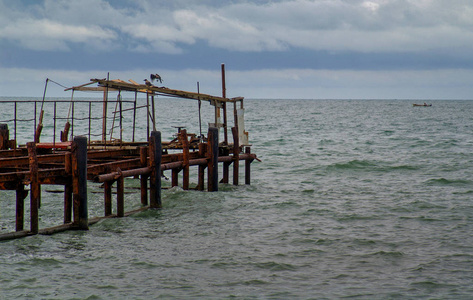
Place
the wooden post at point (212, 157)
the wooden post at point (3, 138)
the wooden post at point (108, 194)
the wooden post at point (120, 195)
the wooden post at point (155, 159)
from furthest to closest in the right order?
the wooden post at point (212, 157), the wooden post at point (3, 138), the wooden post at point (155, 159), the wooden post at point (120, 195), the wooden post at point (108, 194)

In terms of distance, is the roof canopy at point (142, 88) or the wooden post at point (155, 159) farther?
the roof canopy at point (142, 88)

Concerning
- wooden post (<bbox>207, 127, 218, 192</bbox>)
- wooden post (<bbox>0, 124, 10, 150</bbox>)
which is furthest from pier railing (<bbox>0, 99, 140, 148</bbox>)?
wooden post (<bbox>207, 127, 218, 192</bbox>)

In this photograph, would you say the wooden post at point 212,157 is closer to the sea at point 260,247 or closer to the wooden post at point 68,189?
the sea at point 260,247

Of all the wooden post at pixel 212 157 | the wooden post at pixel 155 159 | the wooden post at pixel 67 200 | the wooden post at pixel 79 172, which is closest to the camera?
the wooden post at pixel 79 172

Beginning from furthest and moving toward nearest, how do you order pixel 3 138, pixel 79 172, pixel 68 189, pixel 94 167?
1. pixel 3 138
2. pixel 94 167
3. pixel 68 189
4. pixel 79 172

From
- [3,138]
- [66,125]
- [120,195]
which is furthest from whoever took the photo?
[66,125]

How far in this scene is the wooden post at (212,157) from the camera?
57.6 feet

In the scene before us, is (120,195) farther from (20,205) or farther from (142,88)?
(142,88)

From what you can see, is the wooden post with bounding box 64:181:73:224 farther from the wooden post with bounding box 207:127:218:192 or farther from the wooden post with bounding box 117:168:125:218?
the wooden post with bounding box 207:127:218:192

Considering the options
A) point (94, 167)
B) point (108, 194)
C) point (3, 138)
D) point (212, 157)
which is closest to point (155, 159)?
point (108, 194)

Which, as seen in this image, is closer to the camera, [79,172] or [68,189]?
[79,172]

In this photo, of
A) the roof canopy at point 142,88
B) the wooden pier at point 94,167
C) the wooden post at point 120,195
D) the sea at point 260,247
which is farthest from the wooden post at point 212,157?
the wooden post at point 120,195

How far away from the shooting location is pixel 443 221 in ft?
48.9

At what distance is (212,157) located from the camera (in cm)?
1769
